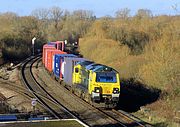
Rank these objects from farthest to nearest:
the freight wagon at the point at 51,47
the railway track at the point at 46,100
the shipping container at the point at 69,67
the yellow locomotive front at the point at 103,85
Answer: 1. the freight wagon at the point at 51,47
2. the shipping container at the point at 69,67
3. the yellow locomotive front at the point at 103,85
4. the railway track at the point at 46,100

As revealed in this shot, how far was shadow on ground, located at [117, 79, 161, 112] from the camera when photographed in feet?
85.2

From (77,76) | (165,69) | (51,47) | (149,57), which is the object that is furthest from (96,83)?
(51,47)

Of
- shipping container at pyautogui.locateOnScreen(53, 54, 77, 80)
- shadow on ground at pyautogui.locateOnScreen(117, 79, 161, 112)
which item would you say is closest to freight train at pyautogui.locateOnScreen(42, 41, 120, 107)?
shadow on ground at pyautogui.locateOnScreen(117, 79, 161, 112)

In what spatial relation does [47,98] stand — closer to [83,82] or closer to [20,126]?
[83,82]

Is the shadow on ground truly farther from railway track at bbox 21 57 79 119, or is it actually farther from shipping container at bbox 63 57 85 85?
shipping container at bbox 63 57 85 85

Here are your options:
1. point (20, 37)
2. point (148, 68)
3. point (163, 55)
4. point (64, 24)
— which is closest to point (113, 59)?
point (148, 68)

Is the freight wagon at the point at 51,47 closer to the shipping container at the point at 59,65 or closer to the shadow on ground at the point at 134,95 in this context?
the shipping container at the point at 59,65

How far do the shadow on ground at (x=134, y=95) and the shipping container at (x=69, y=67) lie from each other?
159 inches

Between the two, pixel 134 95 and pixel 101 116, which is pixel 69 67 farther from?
pixel 101 116

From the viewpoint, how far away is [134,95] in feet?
96.2

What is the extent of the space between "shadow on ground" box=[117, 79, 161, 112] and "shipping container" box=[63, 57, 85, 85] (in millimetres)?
4046

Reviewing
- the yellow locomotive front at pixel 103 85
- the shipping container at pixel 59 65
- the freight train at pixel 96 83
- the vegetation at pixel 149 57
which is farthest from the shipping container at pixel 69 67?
the vegetation at pixel 149 57

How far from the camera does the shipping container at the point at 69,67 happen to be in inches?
1144

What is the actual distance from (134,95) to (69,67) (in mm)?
5285
